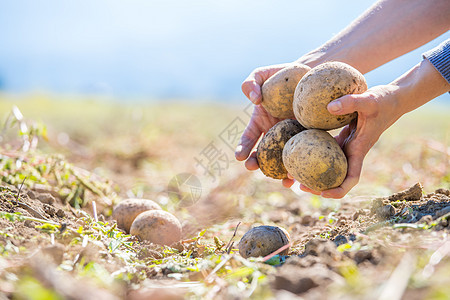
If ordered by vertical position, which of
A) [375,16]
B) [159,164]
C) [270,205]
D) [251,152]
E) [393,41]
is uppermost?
[375,16]

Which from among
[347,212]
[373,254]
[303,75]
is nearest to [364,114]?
[303,75]

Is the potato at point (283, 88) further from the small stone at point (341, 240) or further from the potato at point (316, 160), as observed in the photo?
the small stone at point (341, 240)

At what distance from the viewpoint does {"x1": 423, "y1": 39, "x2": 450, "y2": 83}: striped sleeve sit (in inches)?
111

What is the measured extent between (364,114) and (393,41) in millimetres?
1377

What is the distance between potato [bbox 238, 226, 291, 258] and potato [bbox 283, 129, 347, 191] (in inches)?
15.8

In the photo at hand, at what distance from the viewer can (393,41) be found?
3615 millimetres

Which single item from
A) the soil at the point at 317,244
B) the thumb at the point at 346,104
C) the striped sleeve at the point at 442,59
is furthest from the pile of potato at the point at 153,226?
the striped sleeve at the point at 442,59

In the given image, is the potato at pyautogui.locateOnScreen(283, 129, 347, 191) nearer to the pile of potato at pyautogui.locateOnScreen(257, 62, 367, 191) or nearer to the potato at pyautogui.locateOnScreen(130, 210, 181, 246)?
the pile of potato at pyautogui.locateOnScreen(257, 62, 367, 191)

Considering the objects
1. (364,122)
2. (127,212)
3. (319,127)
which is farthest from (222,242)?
(364,122)

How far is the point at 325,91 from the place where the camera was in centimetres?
261

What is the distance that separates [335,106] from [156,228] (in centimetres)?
153

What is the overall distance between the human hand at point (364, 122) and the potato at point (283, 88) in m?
0.54

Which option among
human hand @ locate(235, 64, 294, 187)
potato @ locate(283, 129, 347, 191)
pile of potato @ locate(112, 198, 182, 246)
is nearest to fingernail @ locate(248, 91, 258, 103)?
human hand @ locate(235, 64, 294, 187)

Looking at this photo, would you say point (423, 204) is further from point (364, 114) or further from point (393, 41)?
point (393, 41)
